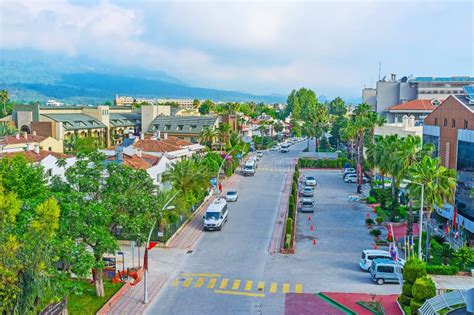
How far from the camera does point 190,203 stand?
53.3 meters

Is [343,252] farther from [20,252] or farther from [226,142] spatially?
[226,142]

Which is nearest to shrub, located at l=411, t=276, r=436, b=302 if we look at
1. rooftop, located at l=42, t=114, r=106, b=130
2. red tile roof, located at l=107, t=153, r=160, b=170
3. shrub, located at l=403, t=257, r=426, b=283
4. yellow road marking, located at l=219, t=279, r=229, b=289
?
shrub, located at l=403, t=257, r=426, b=283

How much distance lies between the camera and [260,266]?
38.1m

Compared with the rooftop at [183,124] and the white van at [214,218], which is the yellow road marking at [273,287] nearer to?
the white van at [214,218]

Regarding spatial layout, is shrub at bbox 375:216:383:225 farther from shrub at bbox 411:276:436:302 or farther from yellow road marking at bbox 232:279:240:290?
shrub at bbox 411:276:436:302

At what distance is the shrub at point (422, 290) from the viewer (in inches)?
1106

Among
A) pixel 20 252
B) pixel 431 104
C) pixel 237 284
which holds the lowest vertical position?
pixel 237 284

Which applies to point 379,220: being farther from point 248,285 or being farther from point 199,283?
point 199,283

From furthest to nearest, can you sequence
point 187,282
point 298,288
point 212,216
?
1. point 212,216
2. point 187,282
3. point 298,288

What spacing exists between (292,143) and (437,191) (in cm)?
11926

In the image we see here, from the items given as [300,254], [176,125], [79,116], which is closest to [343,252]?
[300,254]

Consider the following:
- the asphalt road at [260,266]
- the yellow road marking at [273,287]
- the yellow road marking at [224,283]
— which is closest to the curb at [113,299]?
the asphalt road at [260,266]

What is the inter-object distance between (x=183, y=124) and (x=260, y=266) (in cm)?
7463

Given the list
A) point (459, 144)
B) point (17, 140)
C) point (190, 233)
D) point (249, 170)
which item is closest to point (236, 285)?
point (190, 233)
